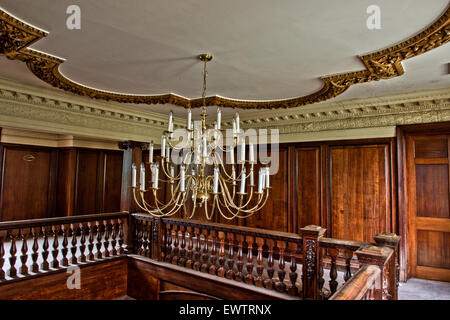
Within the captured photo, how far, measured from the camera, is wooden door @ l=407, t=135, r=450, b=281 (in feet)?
13.7


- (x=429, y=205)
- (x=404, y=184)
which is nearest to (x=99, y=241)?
(x=404, y=184)

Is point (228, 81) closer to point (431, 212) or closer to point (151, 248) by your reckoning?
point (151, 248)

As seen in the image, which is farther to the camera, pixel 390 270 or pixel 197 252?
pixel 197 252

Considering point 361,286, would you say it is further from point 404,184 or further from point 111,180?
point 111,180

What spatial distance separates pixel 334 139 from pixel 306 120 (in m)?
0.61

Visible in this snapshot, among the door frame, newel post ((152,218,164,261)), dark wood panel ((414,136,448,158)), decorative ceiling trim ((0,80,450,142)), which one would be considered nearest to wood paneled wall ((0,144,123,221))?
decorative ceiling trim ((0,80,450,142))

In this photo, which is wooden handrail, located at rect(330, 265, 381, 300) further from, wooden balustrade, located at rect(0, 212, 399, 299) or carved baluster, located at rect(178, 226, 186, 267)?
carved baluster, located at rect(178, 226, 186, 267)

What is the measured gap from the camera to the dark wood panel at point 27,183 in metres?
5.96

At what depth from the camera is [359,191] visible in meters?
4.70

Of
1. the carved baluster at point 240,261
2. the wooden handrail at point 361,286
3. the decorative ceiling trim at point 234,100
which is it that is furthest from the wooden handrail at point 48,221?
the wooden handrail at point 361,286

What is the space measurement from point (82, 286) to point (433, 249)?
193 inches

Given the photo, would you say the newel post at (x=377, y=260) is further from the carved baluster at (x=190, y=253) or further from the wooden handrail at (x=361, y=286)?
the carved baluster at (x=190, y=253)
